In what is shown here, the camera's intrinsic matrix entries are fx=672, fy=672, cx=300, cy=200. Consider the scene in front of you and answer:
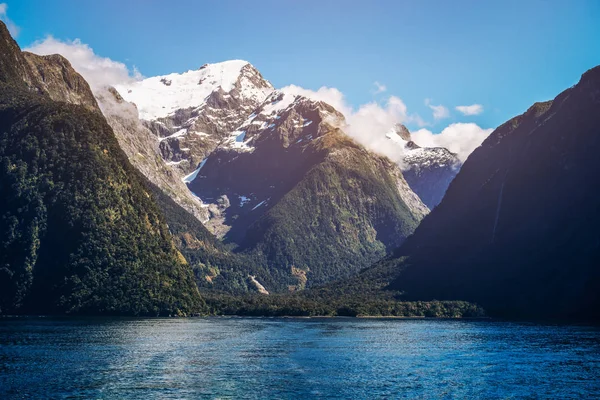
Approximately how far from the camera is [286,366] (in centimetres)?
12281

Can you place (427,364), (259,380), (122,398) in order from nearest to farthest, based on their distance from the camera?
(122,398) < (259,380) < (427,364)

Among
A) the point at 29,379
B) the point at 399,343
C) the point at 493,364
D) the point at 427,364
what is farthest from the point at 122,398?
the point at 399,343

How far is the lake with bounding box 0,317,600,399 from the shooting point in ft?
317

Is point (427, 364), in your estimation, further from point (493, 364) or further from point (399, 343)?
point (399, 343)

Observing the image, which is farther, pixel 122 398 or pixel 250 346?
pixel 250 346

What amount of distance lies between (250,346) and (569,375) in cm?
7391

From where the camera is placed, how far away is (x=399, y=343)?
571 ft

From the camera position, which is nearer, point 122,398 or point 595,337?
point 122,398

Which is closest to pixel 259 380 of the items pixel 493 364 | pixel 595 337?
pixel 493 364

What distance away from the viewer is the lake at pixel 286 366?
96500 millimetres

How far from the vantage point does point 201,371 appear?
11419cm

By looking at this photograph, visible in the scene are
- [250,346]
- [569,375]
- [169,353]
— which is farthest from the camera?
[250,346]

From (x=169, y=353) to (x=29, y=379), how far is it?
4138 centimetres

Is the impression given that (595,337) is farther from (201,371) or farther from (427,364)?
(201,371)
